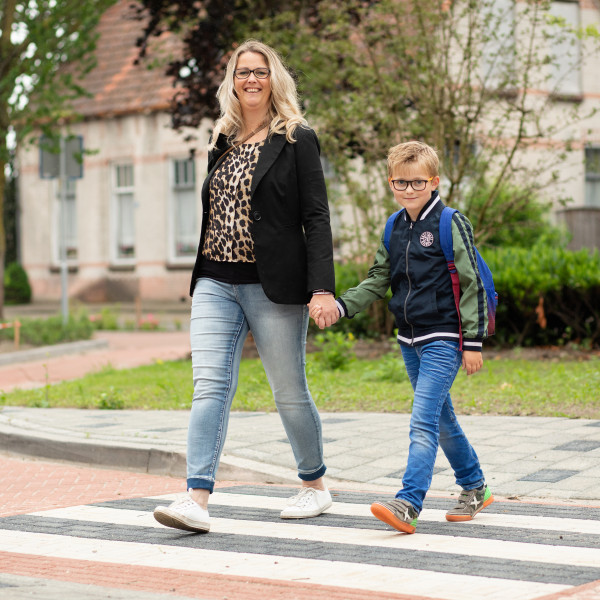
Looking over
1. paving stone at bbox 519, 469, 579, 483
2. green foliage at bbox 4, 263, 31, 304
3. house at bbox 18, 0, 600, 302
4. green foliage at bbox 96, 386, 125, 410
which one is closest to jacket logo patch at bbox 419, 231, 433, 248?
paving stone at bbox 519, 469, 579, 483

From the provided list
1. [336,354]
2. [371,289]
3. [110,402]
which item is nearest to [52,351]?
[336,354]

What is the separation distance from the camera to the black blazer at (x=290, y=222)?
4809 millimetres

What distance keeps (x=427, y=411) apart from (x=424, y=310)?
438 mm

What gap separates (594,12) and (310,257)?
20225 mm

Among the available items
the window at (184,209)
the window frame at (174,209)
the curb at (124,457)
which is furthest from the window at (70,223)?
the curb at (124,457)

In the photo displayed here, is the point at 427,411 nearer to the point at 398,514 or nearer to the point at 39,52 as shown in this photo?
the point at 398,514

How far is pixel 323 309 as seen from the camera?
4730 millimetres

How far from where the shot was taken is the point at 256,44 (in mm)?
5043

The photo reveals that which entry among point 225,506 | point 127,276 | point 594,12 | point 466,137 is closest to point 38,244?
point 127,276

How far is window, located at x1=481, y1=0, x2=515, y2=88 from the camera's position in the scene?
12.1m

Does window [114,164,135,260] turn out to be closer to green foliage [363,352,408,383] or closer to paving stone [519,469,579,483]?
green foliage [363,352,408,383]

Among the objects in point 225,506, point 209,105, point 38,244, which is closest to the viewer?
point 225,506

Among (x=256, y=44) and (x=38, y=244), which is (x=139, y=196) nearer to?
(x=38, y=244)

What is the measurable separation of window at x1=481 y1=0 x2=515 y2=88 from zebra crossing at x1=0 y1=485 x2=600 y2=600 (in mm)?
7728
